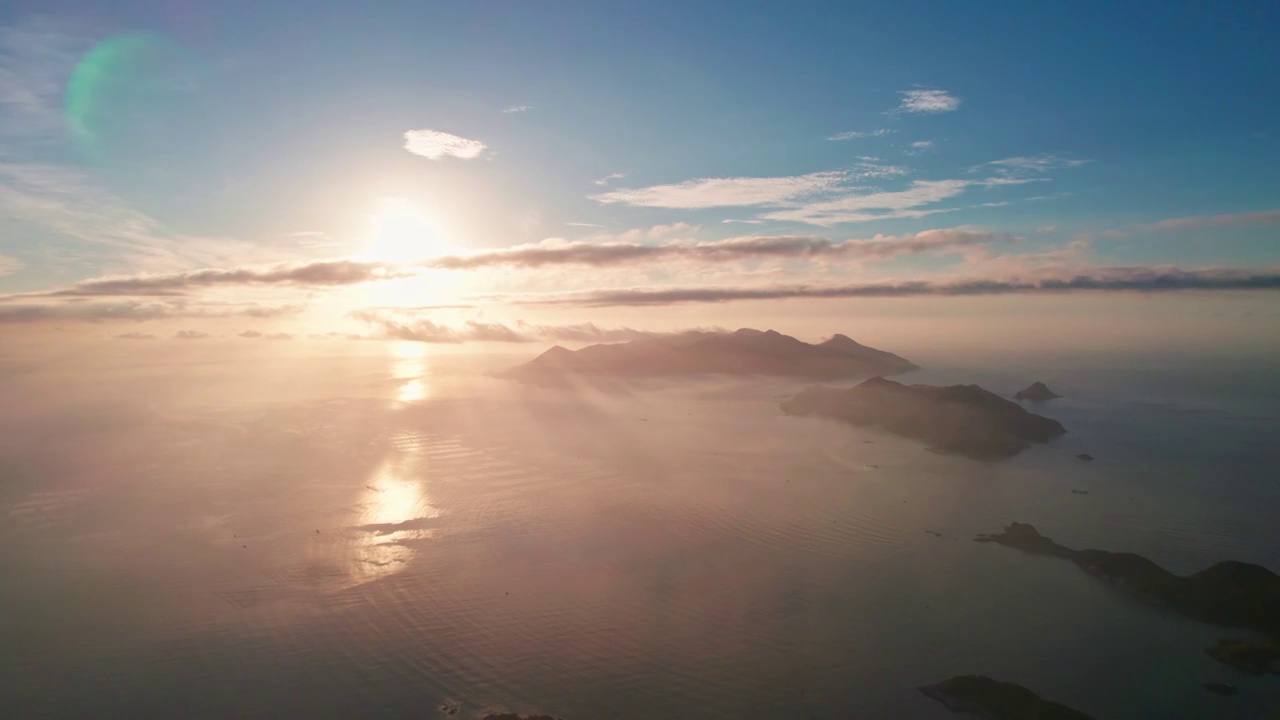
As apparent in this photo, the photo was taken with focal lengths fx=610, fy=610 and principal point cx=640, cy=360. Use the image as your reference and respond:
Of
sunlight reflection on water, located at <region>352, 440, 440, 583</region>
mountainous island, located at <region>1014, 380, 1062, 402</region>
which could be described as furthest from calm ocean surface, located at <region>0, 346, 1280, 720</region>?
mountainous island, located at <region>1014, 380, 1062, 402</region>

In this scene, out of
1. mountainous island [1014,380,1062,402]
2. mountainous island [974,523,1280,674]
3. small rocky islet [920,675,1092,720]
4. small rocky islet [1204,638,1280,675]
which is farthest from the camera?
mountainous island [1014,380,1062,402]

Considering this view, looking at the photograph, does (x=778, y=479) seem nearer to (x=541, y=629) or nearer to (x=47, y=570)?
(x=541, y=629)

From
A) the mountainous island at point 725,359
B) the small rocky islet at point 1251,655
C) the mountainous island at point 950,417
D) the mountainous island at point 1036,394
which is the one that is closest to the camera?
the small rocky islet at point 1251,655

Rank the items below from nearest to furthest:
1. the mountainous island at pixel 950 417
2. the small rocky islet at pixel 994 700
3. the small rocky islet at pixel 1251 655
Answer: the small rocky islet at pixel 994 700 → the small rocky islet at pixel 1251 655 → the mountainous island at pixel 950 417

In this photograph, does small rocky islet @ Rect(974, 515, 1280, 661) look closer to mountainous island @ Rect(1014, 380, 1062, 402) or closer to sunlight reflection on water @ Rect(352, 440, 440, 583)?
sunlight reflection on water @ Rect(352, 440, 440, 583)

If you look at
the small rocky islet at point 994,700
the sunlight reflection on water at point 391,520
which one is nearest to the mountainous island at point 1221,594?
the small rocky islet at point 994,700

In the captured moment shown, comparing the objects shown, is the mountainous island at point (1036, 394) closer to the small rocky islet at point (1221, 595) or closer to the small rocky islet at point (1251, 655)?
the small rocky islet at point (1221, 595)

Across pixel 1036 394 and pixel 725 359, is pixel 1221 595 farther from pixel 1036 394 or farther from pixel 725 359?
pixel 725 359
